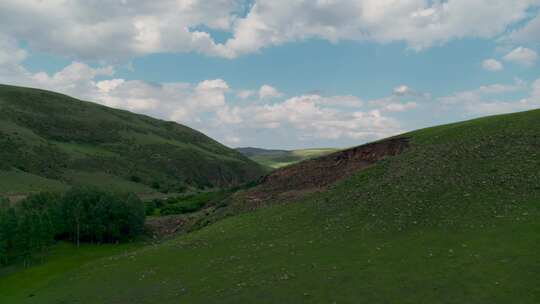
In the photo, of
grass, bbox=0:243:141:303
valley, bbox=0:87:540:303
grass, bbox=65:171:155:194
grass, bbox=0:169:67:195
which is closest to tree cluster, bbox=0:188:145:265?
grass, bbox=0:243:141:303

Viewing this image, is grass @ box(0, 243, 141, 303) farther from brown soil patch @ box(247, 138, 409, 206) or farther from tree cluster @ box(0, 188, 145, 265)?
brown soil patch @ box(247, 138, 409, 206)

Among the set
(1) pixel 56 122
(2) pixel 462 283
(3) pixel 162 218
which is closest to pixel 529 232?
(2) pixel 462 283

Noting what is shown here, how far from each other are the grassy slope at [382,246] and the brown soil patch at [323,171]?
16.9 ft

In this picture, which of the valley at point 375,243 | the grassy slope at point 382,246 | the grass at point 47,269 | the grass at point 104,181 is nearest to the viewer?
the grassy slope at point 382,246

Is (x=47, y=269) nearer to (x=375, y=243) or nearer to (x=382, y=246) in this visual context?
(x=375, y=243)

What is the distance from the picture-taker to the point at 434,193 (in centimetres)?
3591

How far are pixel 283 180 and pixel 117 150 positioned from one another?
120 m

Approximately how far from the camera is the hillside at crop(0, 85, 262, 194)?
12100 centimetres

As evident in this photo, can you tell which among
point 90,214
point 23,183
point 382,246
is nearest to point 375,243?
point 382,246

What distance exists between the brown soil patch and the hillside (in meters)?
65.4

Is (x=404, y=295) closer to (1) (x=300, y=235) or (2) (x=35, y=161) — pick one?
(1) (x=300, y=235)

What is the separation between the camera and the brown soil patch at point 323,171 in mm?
52594

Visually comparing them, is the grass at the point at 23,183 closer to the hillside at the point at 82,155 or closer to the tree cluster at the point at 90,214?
the hillside at the point at 82,155

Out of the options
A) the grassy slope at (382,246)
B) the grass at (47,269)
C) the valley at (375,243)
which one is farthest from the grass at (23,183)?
the grassy slope at (382,246)
